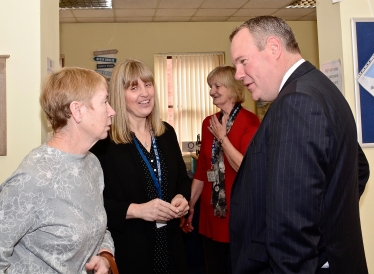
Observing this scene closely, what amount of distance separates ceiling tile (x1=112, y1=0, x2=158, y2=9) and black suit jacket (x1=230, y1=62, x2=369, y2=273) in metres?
4.79

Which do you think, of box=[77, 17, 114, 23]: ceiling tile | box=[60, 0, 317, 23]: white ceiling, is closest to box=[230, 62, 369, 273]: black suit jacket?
box=[60, 0, 317, 23]: white ceiling

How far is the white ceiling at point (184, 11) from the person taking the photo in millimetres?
5785

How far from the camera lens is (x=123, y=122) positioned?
6.40ft

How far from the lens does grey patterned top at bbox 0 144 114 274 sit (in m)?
1.21

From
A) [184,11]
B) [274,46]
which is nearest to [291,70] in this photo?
[274,46]

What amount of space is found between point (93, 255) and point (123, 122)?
71cm

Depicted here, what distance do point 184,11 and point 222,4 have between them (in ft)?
2.20

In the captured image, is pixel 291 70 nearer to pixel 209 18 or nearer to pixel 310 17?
pixel 209 18

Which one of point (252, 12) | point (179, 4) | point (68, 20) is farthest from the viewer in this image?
point (68, 20)

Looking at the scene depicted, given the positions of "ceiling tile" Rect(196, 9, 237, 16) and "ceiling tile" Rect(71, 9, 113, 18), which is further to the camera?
"ceiling tile" Rect(196, 9, 237, 16)

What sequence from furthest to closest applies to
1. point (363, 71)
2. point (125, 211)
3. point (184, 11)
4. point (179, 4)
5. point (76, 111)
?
point (184, 11) < point (179, 4) < point (363, 71) < point (125, 211) < point (76, 111)

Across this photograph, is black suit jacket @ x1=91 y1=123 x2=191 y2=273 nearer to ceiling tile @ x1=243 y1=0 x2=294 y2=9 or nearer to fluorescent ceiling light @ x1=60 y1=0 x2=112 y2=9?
fluorescent ceiling light @ x1=60 y1=0 x2=112 y2=9

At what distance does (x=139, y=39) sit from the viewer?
268 inches

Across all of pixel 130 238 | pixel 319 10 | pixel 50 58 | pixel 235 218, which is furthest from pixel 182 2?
pixel 235 218
